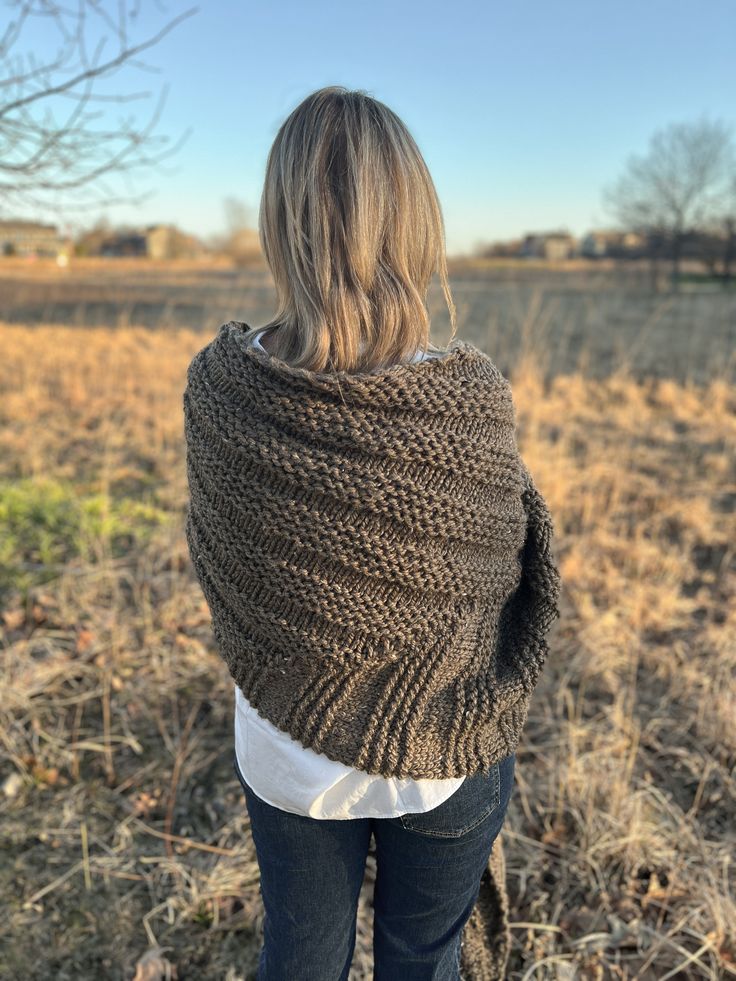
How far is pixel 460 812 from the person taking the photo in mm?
1183

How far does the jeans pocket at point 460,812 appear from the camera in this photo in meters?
1.17

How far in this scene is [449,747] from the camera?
3.76 ft

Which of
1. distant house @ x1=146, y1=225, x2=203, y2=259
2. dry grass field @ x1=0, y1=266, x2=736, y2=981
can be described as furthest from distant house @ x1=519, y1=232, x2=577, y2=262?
dry grass field @ x1=0, y1=266, x2=736, y2=981

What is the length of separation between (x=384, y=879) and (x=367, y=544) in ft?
2.24

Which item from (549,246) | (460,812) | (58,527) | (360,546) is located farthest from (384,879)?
(549,246)

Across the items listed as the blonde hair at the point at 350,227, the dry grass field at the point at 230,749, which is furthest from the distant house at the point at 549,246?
the blonde hair at the point at 350,227

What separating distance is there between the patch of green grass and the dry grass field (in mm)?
18

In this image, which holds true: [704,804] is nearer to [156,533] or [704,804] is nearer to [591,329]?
[156,533]

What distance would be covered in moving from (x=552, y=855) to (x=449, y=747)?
4.15ft

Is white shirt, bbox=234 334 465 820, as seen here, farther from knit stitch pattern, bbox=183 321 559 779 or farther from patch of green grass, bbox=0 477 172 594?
patch of green grass, bbox=0 477 172 594

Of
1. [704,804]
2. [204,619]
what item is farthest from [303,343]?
[204,619]

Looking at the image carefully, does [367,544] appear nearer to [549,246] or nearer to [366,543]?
[366,543]

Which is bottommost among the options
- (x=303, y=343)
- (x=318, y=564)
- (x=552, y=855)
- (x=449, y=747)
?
(x=552, y=855)

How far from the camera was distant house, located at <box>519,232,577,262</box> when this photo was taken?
5159 cm
